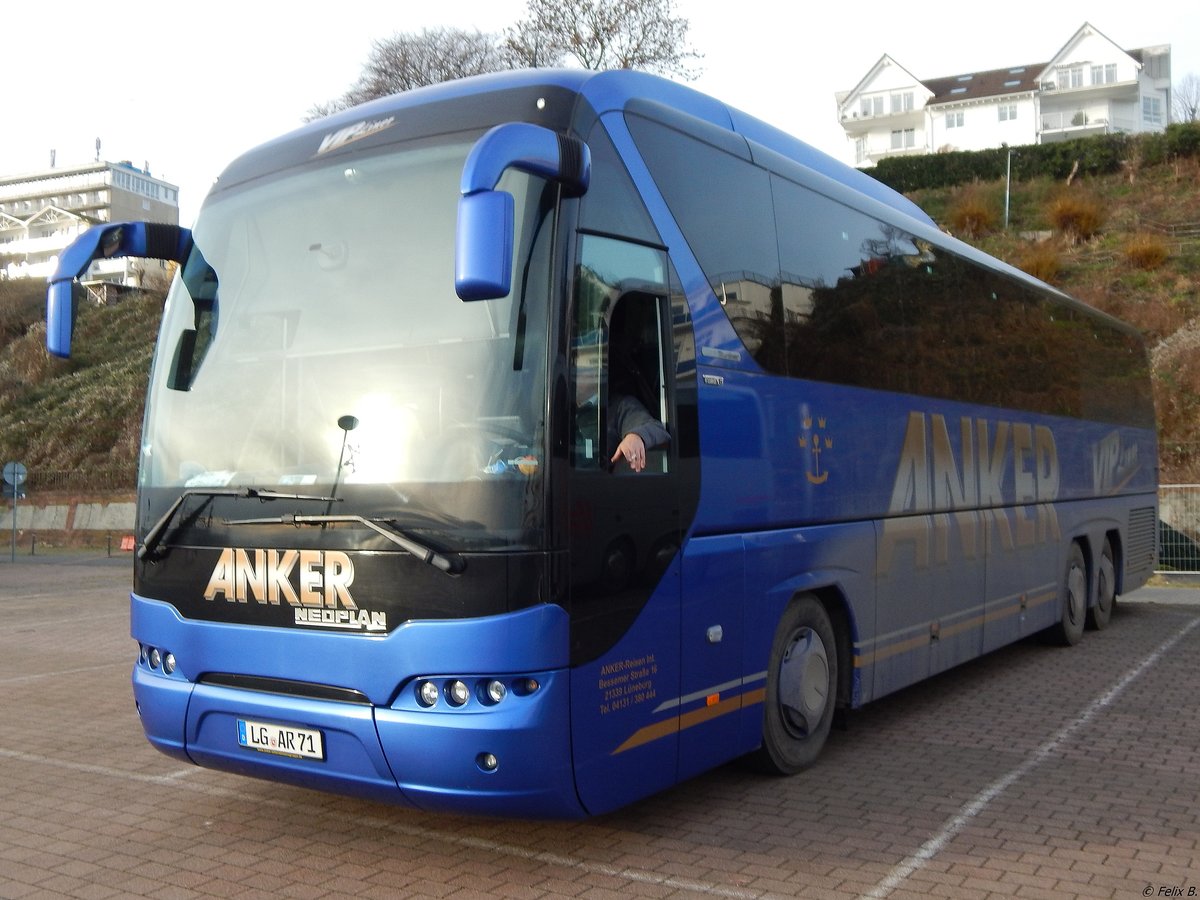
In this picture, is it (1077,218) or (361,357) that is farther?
(1077,218)

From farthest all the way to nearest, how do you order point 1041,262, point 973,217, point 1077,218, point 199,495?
point 973,217, point 1077,218, point 1041,262, point 199,495

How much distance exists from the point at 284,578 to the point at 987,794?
3964mm

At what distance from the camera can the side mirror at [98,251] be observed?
5957 millimetres

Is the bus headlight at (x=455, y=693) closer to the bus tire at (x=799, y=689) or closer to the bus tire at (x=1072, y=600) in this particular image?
the bus tire at (x=799, y=689)

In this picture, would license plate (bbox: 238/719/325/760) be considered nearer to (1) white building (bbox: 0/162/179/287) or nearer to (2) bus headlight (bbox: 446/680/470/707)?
(2) bus headlight (bbox: 446/680/470/707)

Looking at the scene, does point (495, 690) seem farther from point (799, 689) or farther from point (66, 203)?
point (66, 203)

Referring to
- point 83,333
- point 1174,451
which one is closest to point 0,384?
point 83,333

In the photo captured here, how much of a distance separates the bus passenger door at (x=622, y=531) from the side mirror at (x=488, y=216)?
0.65m

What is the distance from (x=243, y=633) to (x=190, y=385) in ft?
4.17

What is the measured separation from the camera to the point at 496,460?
4.93 m

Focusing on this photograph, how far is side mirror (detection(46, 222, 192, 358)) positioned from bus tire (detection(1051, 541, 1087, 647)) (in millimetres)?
9163

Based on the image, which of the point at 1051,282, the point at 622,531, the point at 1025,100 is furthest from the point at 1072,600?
the point at 1025,100

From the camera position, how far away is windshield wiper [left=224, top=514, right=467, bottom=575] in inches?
191

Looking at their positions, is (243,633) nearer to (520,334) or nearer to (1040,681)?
(520,334)
